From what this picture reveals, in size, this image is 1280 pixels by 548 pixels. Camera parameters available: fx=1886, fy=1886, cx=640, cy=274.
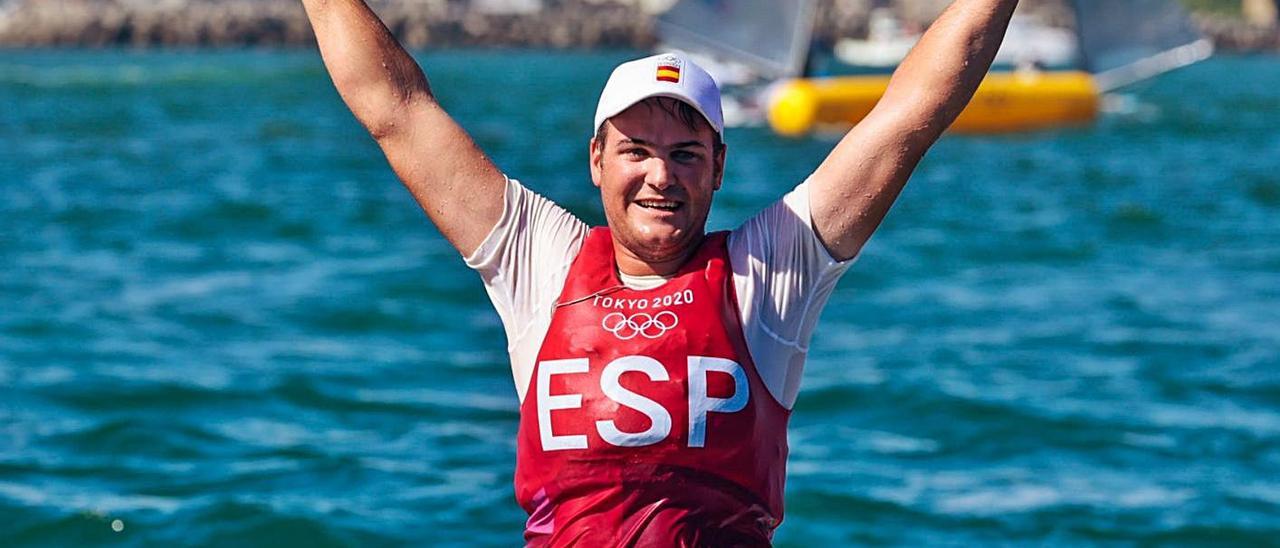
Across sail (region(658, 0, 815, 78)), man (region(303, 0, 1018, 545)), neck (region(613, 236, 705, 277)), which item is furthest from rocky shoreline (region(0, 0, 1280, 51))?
neck (region(613, 236, 705, 277))

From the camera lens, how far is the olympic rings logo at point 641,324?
13.5ft

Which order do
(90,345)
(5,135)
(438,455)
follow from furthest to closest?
(5,135) → (90,345) → (438,455)

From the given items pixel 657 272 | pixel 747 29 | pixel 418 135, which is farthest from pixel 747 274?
pixel 747 29

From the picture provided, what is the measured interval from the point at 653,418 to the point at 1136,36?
35600 millimetres

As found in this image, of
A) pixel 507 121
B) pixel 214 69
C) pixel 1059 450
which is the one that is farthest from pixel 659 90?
pixel 214 69

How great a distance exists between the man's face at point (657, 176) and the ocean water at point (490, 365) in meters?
4.58

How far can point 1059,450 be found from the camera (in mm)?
10602

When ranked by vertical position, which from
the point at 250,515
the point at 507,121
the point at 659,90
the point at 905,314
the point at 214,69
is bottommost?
the point at 250,515

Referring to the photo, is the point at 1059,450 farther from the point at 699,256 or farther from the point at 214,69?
the point at 214,69

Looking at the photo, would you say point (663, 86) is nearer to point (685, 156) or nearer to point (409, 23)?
point (685, 156)

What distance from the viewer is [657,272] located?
4.28m

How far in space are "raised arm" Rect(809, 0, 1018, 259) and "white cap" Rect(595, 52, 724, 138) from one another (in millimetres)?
298

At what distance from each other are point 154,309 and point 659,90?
11478mm

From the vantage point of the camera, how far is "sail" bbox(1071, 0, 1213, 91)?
37469mm
